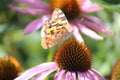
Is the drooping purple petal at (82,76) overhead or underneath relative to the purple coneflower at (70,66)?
Result: underneath

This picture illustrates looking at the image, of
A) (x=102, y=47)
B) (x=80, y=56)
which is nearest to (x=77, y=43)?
(x=80, y=56)

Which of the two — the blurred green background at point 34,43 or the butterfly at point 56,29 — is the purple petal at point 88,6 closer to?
the blurred green background at point 34,43

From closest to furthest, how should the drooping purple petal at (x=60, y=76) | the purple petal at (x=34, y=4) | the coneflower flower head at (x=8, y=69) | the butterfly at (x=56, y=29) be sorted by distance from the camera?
the drooping purple petal at (x=60, y=76), the butterfly at (x=56, y=29), the coneflower flower head at (x=8, y=69), the purple petal at (x=34, y=4)

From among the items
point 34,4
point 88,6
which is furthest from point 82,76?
point 34,4

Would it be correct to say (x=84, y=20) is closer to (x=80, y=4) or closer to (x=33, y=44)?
(x=80, y=4)

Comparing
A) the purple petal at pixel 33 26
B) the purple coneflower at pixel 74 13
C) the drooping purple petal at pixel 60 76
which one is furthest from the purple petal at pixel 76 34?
the drooping purple petal at pixel 60 76
